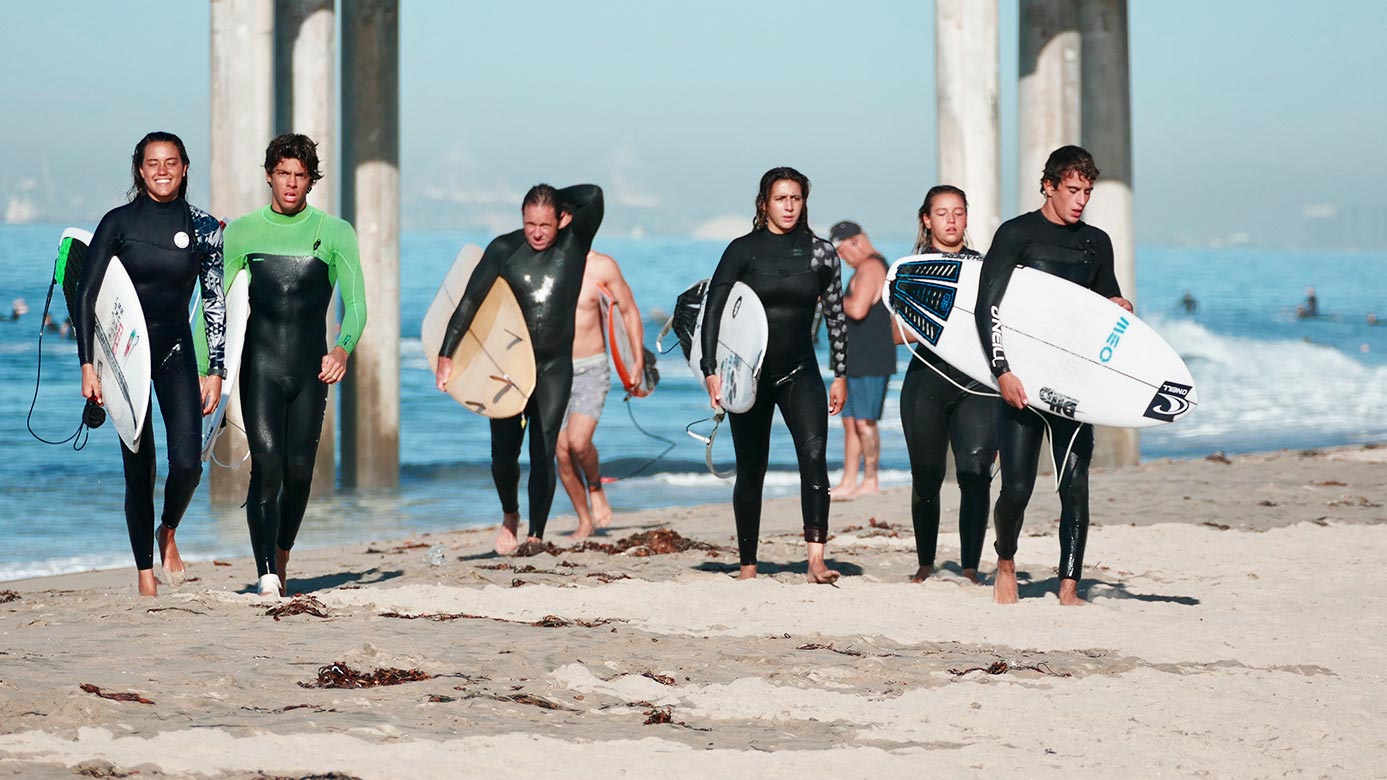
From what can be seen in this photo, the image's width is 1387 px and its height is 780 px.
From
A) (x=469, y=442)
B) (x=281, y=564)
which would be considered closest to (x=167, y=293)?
(x=281, y=564)

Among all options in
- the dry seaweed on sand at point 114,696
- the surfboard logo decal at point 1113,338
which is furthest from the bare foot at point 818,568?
the dry seaweed on sand at point 114,696

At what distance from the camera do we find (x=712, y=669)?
16.4 ft

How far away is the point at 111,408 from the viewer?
607cm

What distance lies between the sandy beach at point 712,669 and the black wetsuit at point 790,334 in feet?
1.58

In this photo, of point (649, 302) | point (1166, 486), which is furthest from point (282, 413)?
point (649, 302)

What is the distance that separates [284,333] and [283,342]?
3 centimetres

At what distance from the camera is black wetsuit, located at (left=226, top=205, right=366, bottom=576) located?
618 cm

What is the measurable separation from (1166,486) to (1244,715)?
243 inches

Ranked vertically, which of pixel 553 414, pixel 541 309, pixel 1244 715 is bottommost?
pixel 1244 715

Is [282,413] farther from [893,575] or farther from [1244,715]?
[1244,715]

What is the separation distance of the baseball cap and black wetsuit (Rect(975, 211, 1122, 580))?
16.3ft

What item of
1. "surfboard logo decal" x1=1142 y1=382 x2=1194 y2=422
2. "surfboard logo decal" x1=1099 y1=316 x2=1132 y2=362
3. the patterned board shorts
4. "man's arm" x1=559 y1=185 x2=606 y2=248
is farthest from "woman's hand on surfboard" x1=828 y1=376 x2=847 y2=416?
the patterned board shorts

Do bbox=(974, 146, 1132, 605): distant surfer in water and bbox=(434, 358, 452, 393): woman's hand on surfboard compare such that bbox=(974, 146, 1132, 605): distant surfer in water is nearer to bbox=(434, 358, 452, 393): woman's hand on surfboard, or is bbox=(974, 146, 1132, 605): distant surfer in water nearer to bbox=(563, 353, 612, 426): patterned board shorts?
bbox=(434, 358, 452, 393): woman's hand on surfboard

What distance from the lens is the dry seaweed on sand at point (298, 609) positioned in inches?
226
